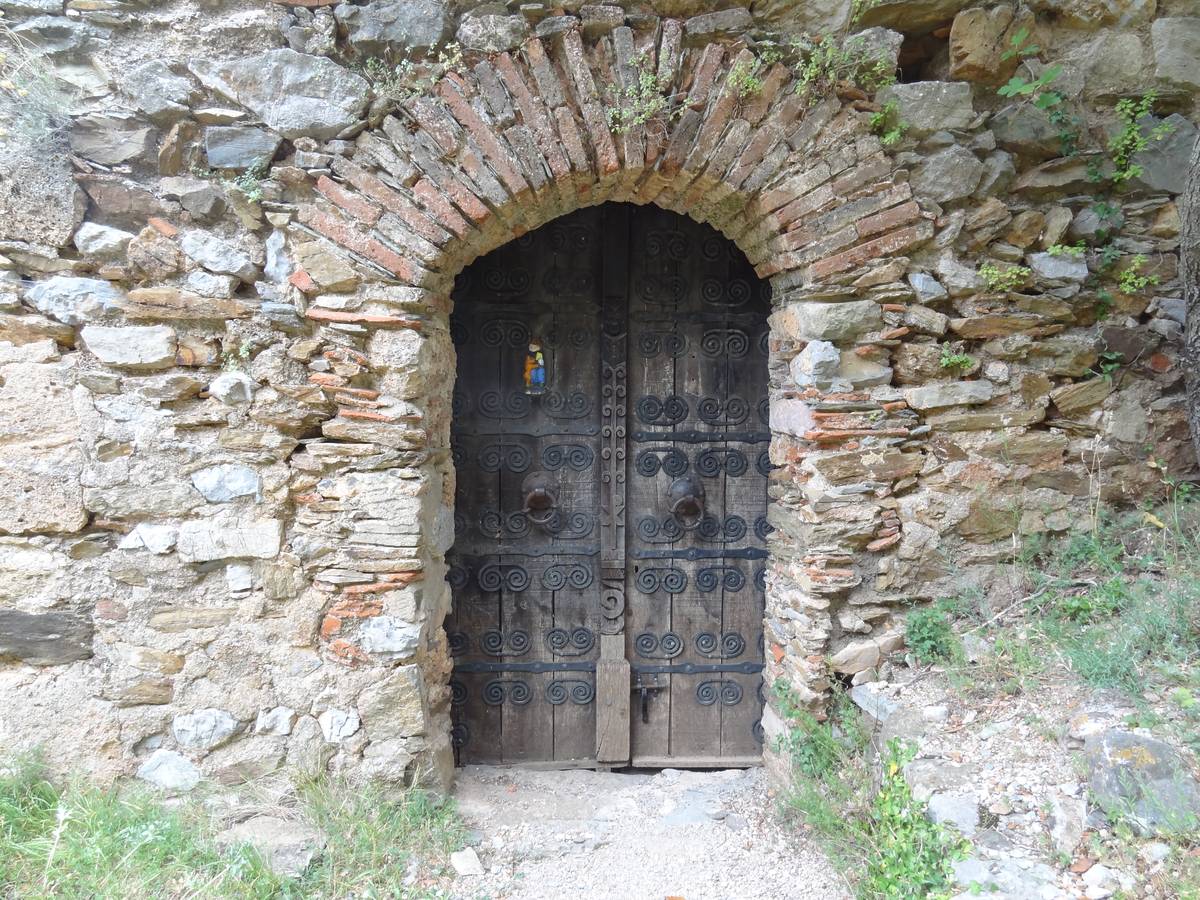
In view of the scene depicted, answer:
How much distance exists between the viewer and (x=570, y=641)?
10.5ft

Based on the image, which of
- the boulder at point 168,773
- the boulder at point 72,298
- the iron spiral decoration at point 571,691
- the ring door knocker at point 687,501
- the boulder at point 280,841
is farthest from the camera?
the iron spiral decoration at point 571,691

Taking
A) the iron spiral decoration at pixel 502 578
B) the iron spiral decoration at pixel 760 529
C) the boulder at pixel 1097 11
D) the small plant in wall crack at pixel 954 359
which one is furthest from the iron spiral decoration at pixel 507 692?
the boulder at pixel 1097 11

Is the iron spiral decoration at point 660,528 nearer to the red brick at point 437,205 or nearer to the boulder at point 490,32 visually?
the red brick at point 437,205

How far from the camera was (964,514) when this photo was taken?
2.59 m

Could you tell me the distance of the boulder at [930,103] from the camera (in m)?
2.47

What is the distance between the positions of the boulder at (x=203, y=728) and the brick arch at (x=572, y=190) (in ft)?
1.39

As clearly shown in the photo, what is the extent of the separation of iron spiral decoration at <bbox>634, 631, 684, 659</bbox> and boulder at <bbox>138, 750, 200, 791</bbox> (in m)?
1.78

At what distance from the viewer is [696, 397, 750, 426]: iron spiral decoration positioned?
10.4ft

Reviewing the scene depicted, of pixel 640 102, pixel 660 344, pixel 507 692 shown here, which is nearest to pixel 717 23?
pixel 640 102

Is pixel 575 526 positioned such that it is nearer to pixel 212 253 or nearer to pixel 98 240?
pixel 212 253

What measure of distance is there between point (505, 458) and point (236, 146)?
5.03 feet

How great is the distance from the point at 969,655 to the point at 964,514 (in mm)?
502

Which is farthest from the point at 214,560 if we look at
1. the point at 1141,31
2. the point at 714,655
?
the point at 1141,31

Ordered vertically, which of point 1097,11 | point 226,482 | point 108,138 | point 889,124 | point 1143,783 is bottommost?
point 1143,783
